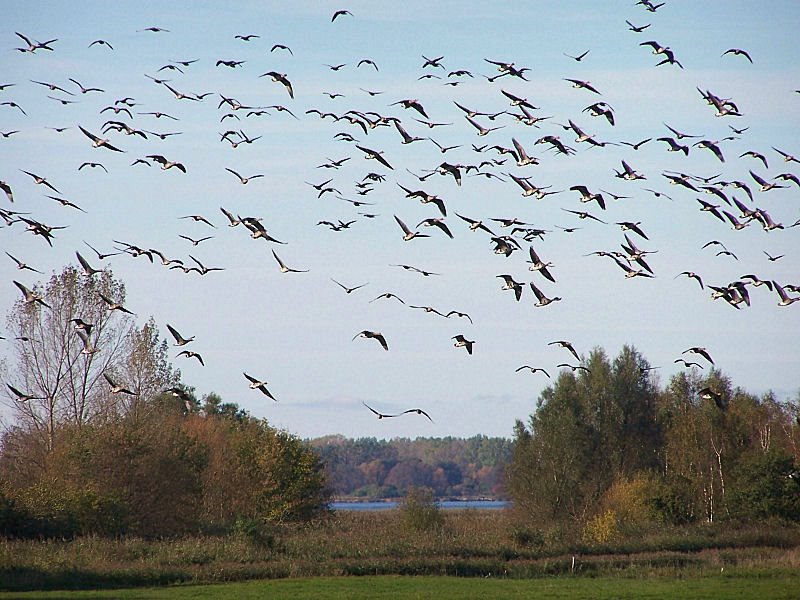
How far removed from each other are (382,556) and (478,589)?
9.76 metres

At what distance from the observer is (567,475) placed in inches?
3029

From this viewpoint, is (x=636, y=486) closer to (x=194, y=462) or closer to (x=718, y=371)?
(x=718, y=371)

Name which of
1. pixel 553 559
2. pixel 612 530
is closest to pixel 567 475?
pixel 612 530

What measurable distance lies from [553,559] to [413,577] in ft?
29.6

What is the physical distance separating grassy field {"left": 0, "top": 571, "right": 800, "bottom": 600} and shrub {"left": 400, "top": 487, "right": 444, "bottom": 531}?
55.9 ft

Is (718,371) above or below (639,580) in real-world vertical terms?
above

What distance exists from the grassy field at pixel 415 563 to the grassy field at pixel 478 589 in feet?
0.27

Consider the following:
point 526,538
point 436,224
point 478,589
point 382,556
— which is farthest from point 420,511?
point 436,224

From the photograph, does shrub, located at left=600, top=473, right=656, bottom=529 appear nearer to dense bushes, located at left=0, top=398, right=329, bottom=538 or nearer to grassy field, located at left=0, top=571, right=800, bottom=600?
dense bushes, located at left=0, top=398, right=329, bottom=538

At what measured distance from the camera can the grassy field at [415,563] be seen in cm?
4034

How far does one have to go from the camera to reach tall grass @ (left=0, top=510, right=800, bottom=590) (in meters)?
42.4

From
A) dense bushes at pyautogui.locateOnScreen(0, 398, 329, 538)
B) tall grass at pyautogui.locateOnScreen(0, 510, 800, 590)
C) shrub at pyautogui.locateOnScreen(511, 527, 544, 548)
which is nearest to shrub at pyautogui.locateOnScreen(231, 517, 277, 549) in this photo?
tall grass at pyautogui.locateOnScreen(0, 510, 800, 590)

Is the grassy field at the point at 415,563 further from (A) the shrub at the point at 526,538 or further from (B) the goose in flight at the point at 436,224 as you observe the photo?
(B) the goose in flight at the point at 436,224

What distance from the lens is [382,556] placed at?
49.1 m
